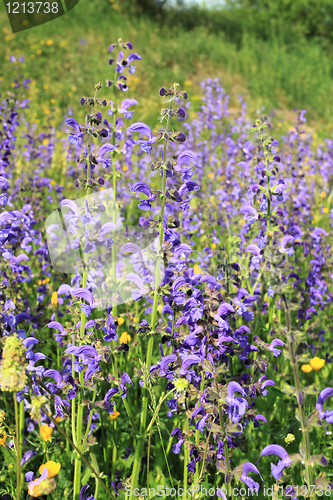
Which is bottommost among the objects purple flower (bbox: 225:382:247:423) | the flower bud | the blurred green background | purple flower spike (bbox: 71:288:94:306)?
purple flower (bbox: 225:382:247:423)

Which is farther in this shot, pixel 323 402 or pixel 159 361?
pixel 159 361

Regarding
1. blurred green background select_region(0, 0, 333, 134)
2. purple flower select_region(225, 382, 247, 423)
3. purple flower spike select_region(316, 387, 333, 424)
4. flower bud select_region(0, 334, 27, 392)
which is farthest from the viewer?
blurred green background select_region(0, 0, 333, 134)

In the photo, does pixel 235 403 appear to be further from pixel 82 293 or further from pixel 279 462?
pixel 82 293

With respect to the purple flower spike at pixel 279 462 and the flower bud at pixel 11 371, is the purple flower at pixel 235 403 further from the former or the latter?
the flower bud at pixel 11 371

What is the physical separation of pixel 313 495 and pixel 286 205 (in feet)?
9.04

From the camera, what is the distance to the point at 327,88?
1413 cm

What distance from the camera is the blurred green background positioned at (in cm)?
1155

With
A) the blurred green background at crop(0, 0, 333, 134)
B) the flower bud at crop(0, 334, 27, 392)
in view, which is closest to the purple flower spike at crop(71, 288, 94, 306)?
the flower bud at crop(0, 334, 27, 392)

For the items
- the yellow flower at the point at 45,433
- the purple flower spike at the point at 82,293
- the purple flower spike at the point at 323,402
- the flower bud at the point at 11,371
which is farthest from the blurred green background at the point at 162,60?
the purple flower spike at the point at 323,402

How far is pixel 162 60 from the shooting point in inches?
552

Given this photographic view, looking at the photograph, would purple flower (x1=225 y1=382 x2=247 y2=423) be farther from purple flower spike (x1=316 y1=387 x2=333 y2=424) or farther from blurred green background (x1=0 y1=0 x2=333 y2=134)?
blurred green background (x1=0 y1=0 x2=333 y2=134)

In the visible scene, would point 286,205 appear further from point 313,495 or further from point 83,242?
point 313,495

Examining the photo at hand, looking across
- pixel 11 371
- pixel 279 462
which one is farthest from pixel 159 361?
pixel 11 371

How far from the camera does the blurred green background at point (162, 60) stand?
37.9ft
